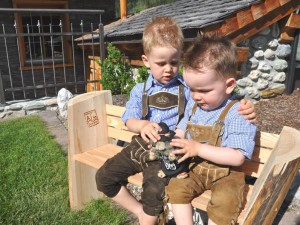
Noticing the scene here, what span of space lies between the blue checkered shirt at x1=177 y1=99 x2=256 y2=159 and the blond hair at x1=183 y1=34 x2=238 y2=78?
22cm

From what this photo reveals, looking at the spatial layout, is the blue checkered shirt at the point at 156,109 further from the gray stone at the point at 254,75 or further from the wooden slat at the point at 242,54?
the gray stone at the point at 254,75

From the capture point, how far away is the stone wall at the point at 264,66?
568 centimetres

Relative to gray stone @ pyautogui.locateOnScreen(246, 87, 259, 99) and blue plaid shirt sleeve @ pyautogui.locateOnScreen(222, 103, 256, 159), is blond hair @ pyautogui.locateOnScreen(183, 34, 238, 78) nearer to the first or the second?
blue plaid shirt sleeve @ pyautogui.locateOnScreen(222, 103, 256, 159)

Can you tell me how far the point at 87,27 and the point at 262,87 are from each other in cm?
646

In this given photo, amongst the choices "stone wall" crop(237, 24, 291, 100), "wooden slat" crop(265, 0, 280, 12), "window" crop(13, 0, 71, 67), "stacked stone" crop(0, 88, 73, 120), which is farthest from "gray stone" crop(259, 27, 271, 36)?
"window" crop(13, 0, 71, 67)

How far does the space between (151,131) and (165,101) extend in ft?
1.26

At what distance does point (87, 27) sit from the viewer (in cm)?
1025

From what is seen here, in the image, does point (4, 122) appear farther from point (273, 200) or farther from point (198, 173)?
point (273, 200)

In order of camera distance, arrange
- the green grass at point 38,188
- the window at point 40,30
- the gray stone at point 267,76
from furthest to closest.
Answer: the window at point 40,30, the gray stone at point 267,76, the green grass at point 38,188

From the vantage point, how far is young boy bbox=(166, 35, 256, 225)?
165cm

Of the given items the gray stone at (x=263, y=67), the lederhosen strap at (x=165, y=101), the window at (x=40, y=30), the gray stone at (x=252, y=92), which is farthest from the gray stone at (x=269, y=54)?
the window at (x=40, y=30)

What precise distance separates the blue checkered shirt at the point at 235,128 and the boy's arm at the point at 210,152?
4 cm

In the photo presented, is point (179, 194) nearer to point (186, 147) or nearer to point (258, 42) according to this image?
point (186, 147)

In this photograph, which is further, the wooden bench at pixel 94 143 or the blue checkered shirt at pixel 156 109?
the blue checkered shirt at pixel 156 109
